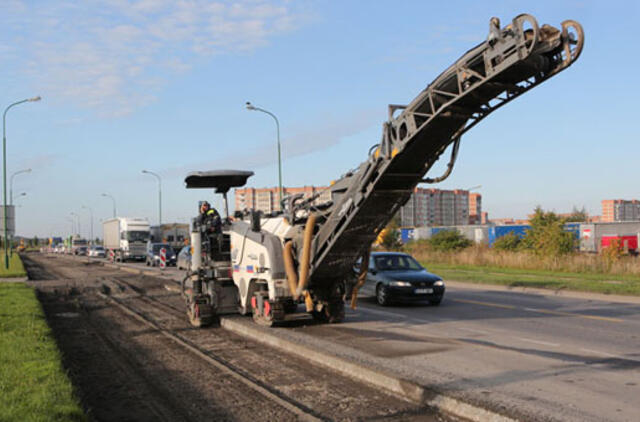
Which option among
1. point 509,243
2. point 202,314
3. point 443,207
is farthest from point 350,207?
point 443,207

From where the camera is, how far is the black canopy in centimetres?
1300

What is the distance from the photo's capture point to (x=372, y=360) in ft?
27.8

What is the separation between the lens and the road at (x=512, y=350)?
6.45 metres

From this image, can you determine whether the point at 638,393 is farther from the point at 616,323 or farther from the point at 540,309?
the point at 540,309

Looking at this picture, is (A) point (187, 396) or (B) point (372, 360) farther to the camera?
(B) point (372, 360)

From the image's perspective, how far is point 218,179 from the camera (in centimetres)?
1343

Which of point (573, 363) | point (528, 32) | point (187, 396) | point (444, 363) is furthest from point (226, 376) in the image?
point (528, 32)

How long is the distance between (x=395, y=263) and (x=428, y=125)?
9.15 meters

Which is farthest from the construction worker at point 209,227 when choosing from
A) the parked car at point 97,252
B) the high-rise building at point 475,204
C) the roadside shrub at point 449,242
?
the high-rise building at point 475,204

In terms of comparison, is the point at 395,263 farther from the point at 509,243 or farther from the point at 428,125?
the point at 509,243

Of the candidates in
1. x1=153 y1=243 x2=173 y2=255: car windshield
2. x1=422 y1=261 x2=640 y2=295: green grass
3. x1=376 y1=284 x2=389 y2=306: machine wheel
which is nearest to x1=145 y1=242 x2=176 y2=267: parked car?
x1=153 y1=243 x2=173 y2=255: car windshield

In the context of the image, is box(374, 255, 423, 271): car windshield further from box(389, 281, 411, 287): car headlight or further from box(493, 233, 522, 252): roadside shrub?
box(493, 233, 522, 252): roadside shrub

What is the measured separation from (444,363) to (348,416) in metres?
2.79

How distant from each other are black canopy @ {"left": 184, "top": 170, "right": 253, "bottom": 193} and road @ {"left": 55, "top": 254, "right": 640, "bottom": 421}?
384 cm
